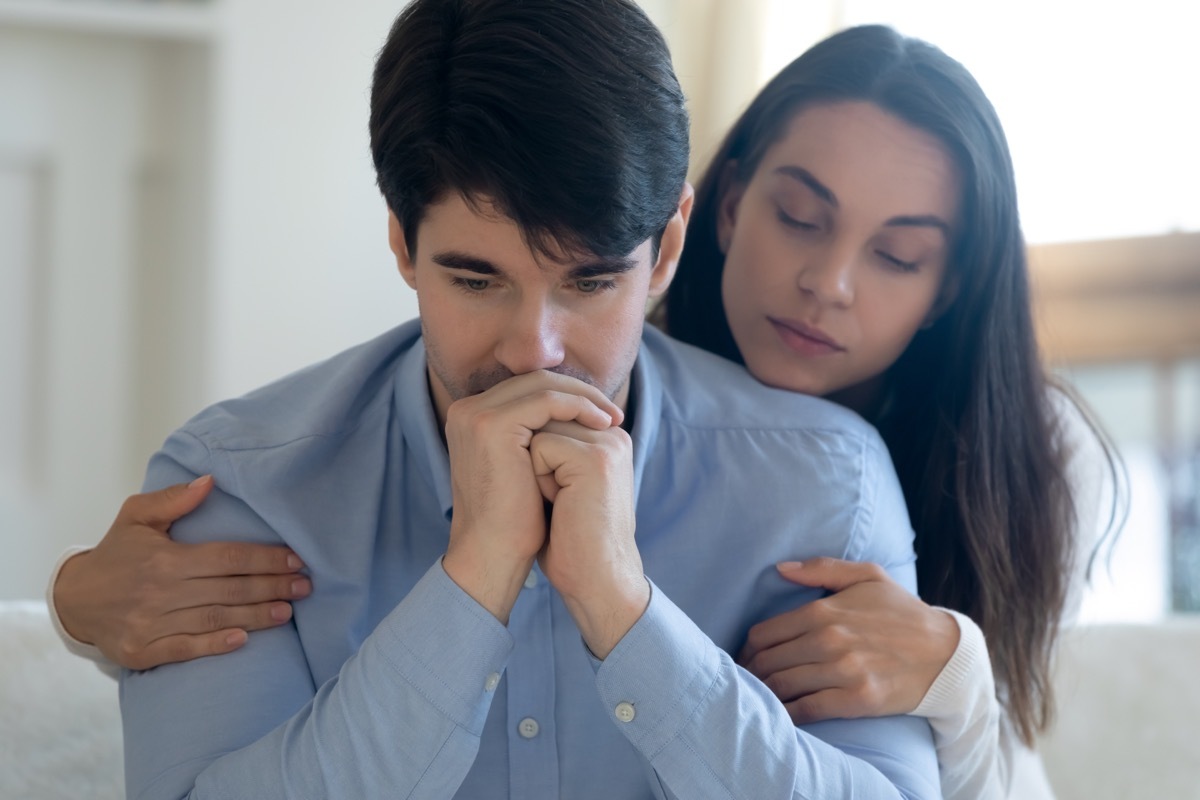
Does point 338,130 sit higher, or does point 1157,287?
point 338,130

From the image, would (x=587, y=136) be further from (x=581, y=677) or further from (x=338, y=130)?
(x=338, y=130)

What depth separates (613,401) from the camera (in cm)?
119

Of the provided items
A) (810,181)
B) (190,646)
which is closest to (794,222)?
(810,181)

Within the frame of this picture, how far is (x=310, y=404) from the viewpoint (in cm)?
126

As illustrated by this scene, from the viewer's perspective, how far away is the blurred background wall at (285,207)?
8.21 ft

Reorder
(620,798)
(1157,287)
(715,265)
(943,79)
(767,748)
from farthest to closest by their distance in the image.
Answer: (1157,287) < (715,265) < (943,79) < (620,798) < (767,748)

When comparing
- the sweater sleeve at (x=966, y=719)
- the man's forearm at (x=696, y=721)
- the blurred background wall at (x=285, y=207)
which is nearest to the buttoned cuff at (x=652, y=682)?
the man's forearm at (x=696, y=721)

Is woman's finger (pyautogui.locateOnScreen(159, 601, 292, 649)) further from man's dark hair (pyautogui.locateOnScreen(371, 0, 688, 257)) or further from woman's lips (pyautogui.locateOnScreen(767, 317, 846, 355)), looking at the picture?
woman's lips (pyautogui.locateOnScreen(767, 317, 846, 355))

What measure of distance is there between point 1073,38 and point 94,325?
1912 millimetres

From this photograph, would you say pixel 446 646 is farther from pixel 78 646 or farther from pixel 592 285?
pixel 78 646

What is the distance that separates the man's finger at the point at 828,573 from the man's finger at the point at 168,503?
0.51m

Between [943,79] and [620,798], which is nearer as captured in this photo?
[620,798]

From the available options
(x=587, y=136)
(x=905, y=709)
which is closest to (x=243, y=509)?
(x=587, y=136)

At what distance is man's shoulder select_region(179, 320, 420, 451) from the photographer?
3.99ft
